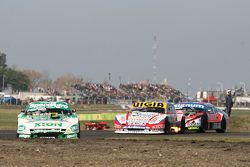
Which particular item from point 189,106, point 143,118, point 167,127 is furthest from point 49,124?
point 189,106

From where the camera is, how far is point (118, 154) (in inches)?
683

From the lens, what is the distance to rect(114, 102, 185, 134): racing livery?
29469mm

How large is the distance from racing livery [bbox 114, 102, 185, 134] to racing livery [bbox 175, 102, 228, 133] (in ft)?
6.61

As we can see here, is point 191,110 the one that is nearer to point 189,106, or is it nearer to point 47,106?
point 189,106

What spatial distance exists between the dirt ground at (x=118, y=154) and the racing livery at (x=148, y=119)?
7.97 metres

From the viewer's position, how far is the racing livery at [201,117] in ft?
→ 109

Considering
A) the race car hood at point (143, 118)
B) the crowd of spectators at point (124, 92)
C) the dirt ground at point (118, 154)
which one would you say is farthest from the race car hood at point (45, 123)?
the crowd of spectators at point (124, 92)

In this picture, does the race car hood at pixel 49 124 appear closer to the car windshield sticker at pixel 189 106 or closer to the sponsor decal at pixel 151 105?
the sponsor decal at pixel 151 105

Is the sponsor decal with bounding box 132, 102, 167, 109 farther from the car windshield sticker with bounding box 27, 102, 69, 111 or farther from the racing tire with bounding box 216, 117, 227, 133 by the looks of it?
the car windshield sticker with bounding box 27, 102, 69, 111

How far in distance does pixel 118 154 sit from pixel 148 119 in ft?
40.1

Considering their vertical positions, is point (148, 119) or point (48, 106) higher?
point (48, 106)

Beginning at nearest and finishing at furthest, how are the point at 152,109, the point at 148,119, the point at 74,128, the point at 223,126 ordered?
1. the point at 74,128
2. the point at 148,119
3. the point at 152,109
4. the point at 223,126

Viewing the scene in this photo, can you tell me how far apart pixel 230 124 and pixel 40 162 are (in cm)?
2441

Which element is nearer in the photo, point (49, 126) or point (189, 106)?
point (49, 126)
